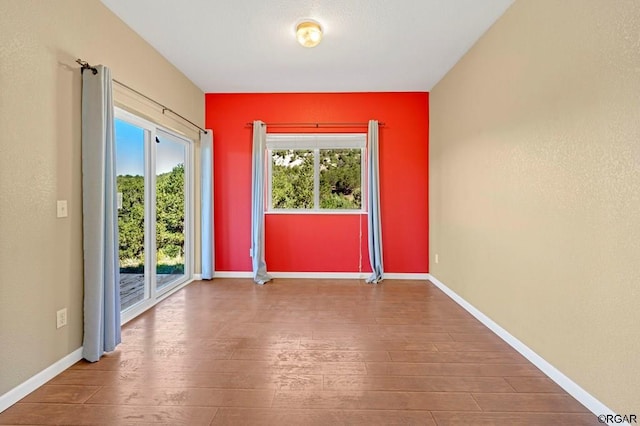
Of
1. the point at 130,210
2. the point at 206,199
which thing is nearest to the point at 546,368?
the point at 130,210

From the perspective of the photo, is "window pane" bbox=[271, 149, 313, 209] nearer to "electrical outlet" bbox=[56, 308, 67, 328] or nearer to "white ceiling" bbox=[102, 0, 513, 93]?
"white ceiling" bbox=[102, 0, 513, 93]

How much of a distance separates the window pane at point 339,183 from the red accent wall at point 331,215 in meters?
0.21

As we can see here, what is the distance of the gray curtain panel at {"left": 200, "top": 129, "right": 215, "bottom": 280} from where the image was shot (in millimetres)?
4547

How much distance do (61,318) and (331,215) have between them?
332 centimetres

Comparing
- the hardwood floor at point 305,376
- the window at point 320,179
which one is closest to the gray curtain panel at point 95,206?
the hardwood floor at point 305,376

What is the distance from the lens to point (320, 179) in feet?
15.8

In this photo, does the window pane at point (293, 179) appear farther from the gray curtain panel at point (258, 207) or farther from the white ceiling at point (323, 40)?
the white ceiling at point (323, 40)

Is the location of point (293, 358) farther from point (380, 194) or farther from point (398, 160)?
point (398, 160)

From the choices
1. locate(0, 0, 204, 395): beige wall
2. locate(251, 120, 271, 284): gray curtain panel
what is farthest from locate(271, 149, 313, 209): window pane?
locate(0, 0, 204, 395): beige wall

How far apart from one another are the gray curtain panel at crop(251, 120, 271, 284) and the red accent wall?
20 cm

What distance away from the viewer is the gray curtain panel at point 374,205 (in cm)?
451

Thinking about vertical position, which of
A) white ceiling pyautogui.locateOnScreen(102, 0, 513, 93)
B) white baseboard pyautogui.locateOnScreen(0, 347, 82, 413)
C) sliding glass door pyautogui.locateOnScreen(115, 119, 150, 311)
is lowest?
white baseboard pyautogui.locateOnScreen(0, 347, 82, 413)

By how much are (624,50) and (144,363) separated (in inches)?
138

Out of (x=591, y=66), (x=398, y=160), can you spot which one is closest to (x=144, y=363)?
(x=591, y=66)
